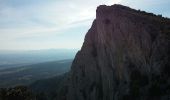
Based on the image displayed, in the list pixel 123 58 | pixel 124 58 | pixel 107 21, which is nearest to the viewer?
pixel 124 58

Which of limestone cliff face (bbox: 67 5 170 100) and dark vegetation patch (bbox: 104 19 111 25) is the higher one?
dark vegetation patch (bbox: 104 19 111 25)

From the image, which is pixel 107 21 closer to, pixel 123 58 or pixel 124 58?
pixel 123 58

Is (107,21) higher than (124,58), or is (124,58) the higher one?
(107,21)

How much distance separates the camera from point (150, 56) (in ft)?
207

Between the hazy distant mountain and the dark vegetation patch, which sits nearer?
the hazy distant mountain

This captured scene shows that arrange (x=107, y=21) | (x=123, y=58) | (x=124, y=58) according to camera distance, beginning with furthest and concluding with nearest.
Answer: (x=107, y=21), (x=123, y=58), (x=124, y=58)

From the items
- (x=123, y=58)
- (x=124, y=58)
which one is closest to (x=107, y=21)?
(x=123, y=58)

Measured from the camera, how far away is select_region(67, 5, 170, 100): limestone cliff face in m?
60.5

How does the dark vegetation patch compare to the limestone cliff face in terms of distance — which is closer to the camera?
the limestone cliff face

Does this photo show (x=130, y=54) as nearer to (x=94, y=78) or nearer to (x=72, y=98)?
(x=94, y=78)

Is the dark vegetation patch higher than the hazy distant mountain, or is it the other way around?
the dark vegetation patch

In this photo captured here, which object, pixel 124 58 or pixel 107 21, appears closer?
pixel 124 58

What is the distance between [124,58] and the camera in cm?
7350

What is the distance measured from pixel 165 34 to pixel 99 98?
1097 inches
